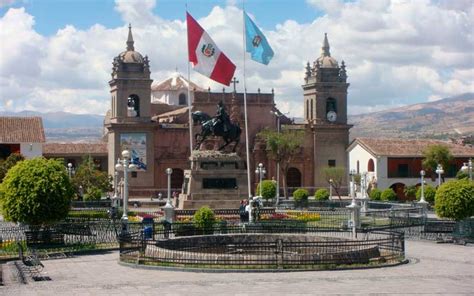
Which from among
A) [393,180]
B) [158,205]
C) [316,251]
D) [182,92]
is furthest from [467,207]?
[182,92]

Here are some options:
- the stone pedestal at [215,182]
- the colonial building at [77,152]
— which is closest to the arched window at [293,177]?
the colonial building at [77,152]

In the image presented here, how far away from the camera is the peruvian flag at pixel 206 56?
1711 inches

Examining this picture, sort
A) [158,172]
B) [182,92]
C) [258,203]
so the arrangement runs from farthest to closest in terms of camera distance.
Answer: [182,92], [158,172], [258,203]

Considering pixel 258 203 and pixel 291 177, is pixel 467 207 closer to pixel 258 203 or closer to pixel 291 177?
pixel 258 203

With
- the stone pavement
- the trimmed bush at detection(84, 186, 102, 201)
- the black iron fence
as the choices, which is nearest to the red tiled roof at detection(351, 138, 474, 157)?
the trimmed bush at detection(84, 186, 102, 201)

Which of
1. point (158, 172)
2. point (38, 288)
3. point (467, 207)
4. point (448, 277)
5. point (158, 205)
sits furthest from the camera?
point (158, 172)

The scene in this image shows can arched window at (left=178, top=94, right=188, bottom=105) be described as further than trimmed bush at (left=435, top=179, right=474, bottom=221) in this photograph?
Yes

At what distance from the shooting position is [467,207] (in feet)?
106

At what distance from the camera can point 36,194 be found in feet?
91.6

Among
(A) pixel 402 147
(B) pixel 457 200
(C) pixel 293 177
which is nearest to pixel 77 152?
(C) pixel 293 177

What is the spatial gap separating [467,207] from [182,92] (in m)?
57.8

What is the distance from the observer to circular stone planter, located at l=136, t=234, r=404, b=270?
2184cm

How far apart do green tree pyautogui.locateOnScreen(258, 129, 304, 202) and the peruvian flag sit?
26.0 m

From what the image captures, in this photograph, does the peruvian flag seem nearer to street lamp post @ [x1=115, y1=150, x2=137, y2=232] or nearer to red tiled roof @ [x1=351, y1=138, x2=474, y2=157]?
street lamp post @ [x1=115, y1=150, x2=137, y2=232]
